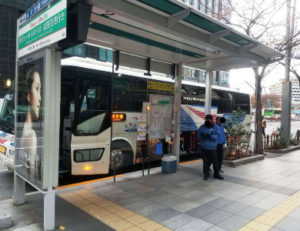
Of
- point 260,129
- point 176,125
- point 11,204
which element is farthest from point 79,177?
point 260,129

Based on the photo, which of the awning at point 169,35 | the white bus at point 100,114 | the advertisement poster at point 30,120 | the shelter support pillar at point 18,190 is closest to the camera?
the advertisement poster at point 30,120

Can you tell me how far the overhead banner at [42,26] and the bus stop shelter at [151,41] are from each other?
0.15 m

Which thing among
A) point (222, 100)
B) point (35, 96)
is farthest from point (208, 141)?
point (222, 100)

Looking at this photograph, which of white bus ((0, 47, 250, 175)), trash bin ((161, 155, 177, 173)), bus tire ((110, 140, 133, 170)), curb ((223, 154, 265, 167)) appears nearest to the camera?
white bus ((0, 47, 250, 175))

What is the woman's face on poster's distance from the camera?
3.79 meters

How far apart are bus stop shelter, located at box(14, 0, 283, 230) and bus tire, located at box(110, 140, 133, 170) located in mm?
1344

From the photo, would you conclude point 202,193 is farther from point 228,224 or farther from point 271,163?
point 271,163

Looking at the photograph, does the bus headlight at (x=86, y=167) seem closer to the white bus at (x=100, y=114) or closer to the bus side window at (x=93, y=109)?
the white bus at (x=100, y=114)

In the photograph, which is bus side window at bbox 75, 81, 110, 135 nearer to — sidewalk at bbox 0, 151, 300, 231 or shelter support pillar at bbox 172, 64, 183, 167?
sidewalk at bbox 0, 151, 300, 231

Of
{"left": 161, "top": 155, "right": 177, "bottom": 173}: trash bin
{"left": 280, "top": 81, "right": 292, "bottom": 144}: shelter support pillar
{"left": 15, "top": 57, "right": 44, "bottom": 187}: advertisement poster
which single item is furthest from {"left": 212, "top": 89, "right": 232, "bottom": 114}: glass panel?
{"left": 15, "top": 57, "right": 44, "bottom": 187}: advertisement poster

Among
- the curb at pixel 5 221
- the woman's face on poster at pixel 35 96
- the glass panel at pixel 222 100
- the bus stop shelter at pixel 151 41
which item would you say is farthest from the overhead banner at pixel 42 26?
the glass panel at pixel 222 100

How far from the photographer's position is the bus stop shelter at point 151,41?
347 centimetres

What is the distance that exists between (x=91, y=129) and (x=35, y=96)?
2.51 meters

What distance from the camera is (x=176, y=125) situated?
710 centimetres
